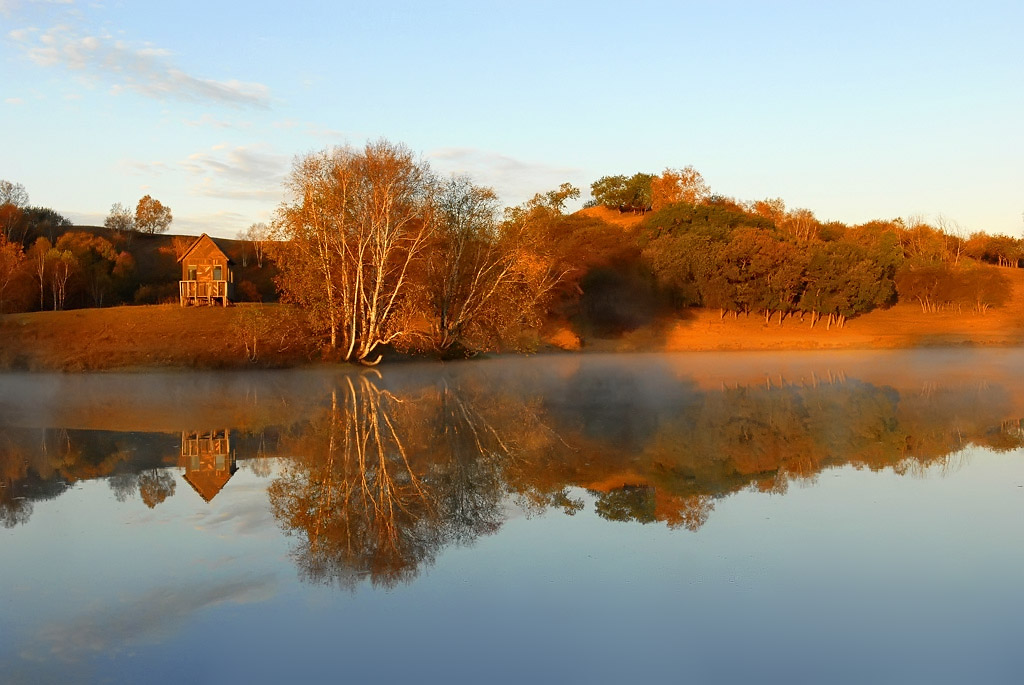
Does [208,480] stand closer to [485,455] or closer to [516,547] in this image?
[485,455]

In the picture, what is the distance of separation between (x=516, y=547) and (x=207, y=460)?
777 cm

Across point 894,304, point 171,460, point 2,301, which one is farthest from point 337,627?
point 894,304

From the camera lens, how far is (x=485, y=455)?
15383 millimetres

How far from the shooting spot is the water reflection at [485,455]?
1059cm

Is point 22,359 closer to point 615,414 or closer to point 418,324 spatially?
point 418,324

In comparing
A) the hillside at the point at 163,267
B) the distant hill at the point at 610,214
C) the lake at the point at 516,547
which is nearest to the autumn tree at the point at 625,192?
the distant hill at the point at 610,214

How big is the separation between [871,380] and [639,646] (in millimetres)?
26711

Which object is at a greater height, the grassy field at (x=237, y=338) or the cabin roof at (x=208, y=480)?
the grassy field at (x=237, y=338)

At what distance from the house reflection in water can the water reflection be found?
1.8 inches

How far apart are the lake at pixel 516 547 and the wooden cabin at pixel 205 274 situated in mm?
33174

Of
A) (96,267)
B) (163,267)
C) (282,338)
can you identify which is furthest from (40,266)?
(282,338)

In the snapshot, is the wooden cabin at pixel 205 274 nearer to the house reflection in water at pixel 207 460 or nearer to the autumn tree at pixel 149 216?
the house reflection in water at pixel 207 460

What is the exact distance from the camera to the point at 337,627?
697cm

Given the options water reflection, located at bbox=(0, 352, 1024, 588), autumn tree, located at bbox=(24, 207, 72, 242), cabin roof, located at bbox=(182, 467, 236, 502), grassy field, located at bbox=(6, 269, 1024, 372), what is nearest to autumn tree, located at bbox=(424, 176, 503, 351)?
grassy field, located at bbox=(6, 269, 1024, 372)
